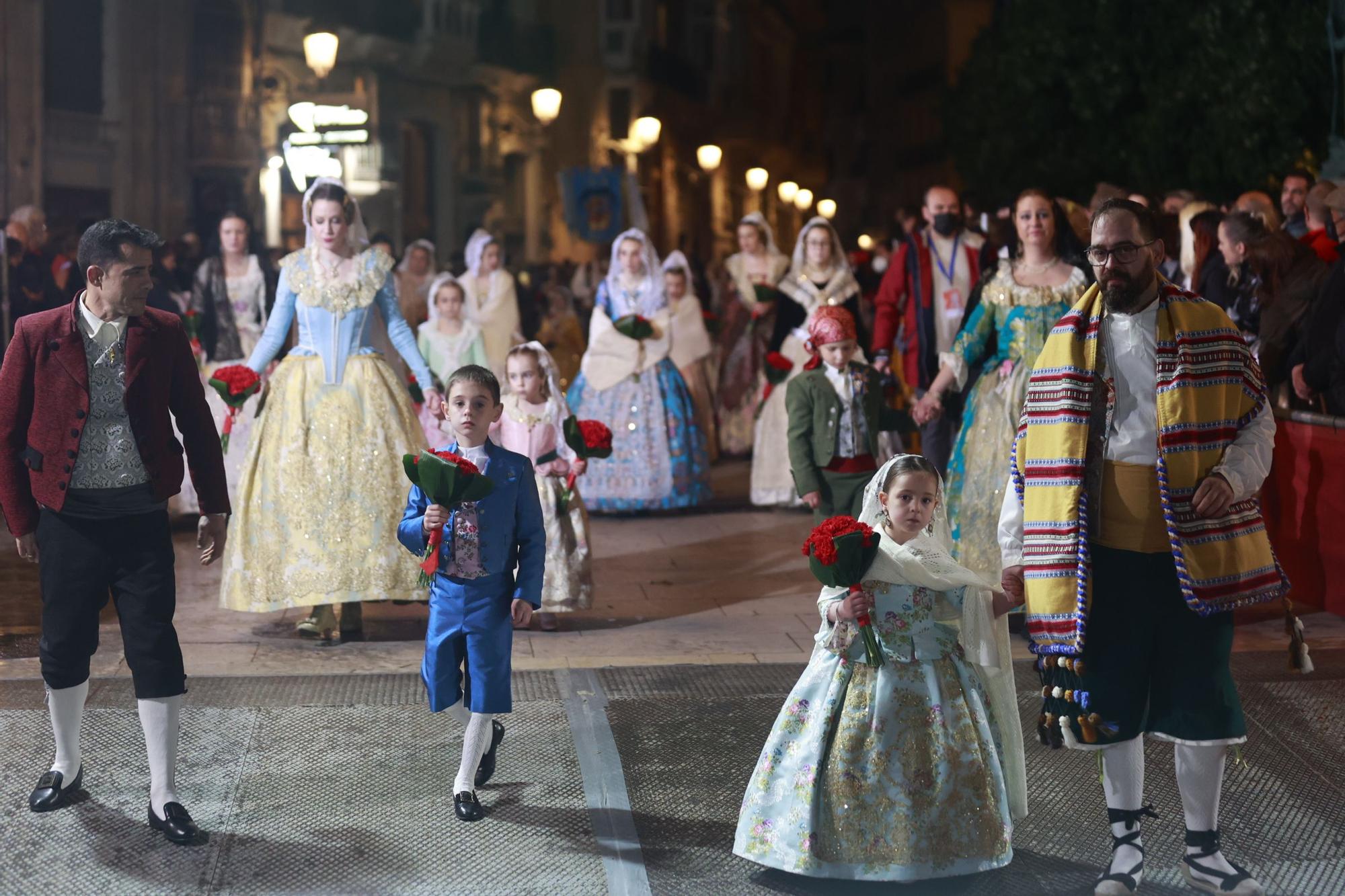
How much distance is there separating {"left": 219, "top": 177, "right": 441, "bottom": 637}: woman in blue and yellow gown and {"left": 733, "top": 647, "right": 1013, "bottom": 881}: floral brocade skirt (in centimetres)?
338

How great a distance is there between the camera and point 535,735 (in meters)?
6.37

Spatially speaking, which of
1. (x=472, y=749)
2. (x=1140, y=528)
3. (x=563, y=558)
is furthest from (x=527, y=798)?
(x=563, y=558)

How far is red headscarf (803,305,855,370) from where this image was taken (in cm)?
793

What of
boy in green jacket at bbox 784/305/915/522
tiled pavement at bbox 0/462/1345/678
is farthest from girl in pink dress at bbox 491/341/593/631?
boy in green jacket at bbox 784/305/915/522

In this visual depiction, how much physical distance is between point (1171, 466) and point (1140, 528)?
7.8 inches

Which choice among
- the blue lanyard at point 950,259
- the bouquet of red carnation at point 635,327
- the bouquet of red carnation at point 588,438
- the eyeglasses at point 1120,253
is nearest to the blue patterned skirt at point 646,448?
the bouquet of red carnation at point 635,327

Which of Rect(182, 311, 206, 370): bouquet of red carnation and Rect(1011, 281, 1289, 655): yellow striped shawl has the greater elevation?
Rect(182, 311, 206, 370): bouquet of red carnation

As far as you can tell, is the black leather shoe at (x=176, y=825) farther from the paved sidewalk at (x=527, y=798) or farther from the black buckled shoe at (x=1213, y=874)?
the black buckled shoe at (x=1213, y=874)

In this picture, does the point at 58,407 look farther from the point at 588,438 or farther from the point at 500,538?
the point at 588,438

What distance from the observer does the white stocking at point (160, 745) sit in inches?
209

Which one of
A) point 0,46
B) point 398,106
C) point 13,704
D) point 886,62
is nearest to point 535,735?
point 13,704

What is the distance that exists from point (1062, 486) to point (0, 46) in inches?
671

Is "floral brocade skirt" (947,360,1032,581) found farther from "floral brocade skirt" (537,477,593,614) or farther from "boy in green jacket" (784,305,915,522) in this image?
"floral brocade skirt" (537,477,593,614)

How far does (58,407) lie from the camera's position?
5.34 metres
